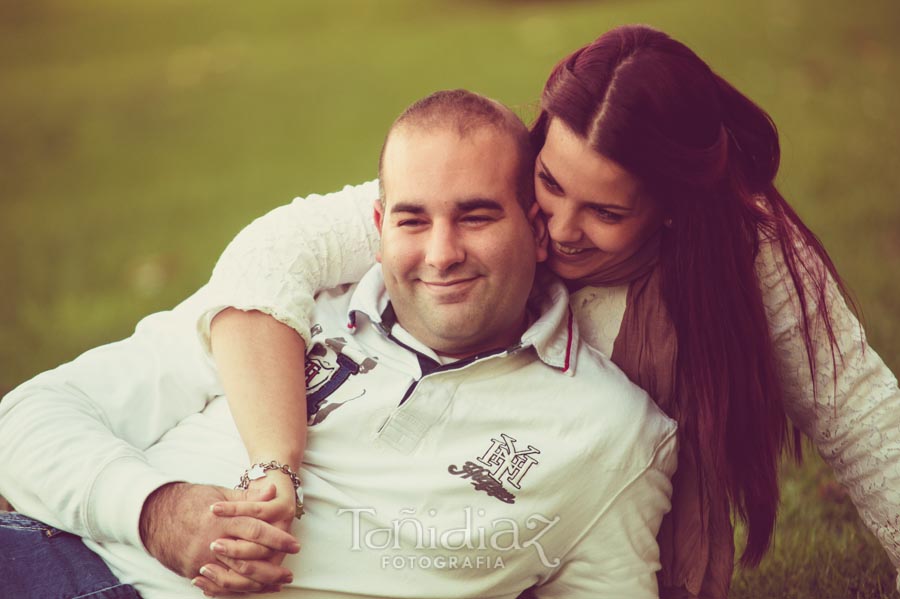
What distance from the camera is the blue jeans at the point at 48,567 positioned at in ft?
7.88

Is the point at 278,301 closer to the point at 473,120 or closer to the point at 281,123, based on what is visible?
the point at 473,120

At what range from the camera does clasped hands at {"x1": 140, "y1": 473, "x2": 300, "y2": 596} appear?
2.32 meters

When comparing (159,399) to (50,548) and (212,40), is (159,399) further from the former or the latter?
(212,40)

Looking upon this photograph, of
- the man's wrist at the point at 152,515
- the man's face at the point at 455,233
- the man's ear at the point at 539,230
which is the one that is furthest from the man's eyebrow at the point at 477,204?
the man's wrist at the point at 152,515

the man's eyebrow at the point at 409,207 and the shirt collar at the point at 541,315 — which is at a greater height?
the man's eyebrow at the point at 409,207

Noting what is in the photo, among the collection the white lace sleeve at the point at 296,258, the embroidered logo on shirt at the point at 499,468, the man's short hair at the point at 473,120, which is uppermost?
the man's short hair at the point at 473,120

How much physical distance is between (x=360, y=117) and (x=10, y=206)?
3.15 metres

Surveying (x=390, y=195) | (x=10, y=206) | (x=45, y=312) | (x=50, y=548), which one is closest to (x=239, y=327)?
(x=390, y=195)

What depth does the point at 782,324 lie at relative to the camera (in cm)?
271

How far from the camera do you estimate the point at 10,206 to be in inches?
328

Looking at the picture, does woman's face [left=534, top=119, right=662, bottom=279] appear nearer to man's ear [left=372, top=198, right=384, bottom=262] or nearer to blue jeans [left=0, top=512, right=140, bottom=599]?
man's ear [left=372, top=198, right=384, bottom=262]

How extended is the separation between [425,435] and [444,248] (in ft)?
1.50

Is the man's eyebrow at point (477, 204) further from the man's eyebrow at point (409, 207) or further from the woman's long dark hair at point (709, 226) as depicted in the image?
the woman's long dark hair at point (709, 226)

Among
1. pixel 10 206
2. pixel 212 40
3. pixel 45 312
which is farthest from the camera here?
pixel 212 40
